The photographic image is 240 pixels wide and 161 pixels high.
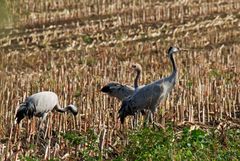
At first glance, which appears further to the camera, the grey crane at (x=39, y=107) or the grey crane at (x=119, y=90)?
the grey crane at (x=119, y=90)

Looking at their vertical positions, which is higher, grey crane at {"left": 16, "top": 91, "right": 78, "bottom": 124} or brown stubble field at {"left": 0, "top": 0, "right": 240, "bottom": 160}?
grey crane at {"left": 16, "top": 91, "right": 78, "bottom": 124}

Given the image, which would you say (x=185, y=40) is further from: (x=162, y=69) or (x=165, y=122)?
(x=165, y=122)

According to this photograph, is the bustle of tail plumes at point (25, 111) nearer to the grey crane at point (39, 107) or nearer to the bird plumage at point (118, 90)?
the grey crane at point (39, 107)

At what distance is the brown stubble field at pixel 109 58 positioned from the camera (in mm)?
12195

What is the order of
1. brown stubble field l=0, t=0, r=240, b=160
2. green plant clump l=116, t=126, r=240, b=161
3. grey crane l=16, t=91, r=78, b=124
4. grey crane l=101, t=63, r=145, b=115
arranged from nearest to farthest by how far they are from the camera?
green plant clump l=116, t=126, r=240, b=161, grey crane l=16, t=91, r=78, b=124, brown stubble field l=0, t=0, r=240, b=160, grey crane l=101, t=63, r=145, b=115

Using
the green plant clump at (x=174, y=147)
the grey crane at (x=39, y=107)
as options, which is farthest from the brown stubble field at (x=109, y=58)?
the green plant clump at (x=174, y=147)

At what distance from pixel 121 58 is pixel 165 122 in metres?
10.6

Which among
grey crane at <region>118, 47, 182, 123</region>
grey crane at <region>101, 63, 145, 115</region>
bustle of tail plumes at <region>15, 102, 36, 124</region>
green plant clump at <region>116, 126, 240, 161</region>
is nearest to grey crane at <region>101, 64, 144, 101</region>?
grey crane at <region>101, 63, 145, 115</region>

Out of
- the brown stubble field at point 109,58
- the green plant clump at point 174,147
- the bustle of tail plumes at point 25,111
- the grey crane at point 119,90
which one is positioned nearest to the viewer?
the green plant clump at point 174,147

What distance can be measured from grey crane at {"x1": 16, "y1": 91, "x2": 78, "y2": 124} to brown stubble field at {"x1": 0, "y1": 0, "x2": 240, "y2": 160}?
0.22 meters

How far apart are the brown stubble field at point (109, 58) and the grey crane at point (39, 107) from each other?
0.22 meters

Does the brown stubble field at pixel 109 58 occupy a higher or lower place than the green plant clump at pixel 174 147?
lower

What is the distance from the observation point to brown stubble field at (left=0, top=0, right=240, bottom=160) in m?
12.2

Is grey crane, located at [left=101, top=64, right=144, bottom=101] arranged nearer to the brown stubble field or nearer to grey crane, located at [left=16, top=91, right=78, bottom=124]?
the brown stubble field
